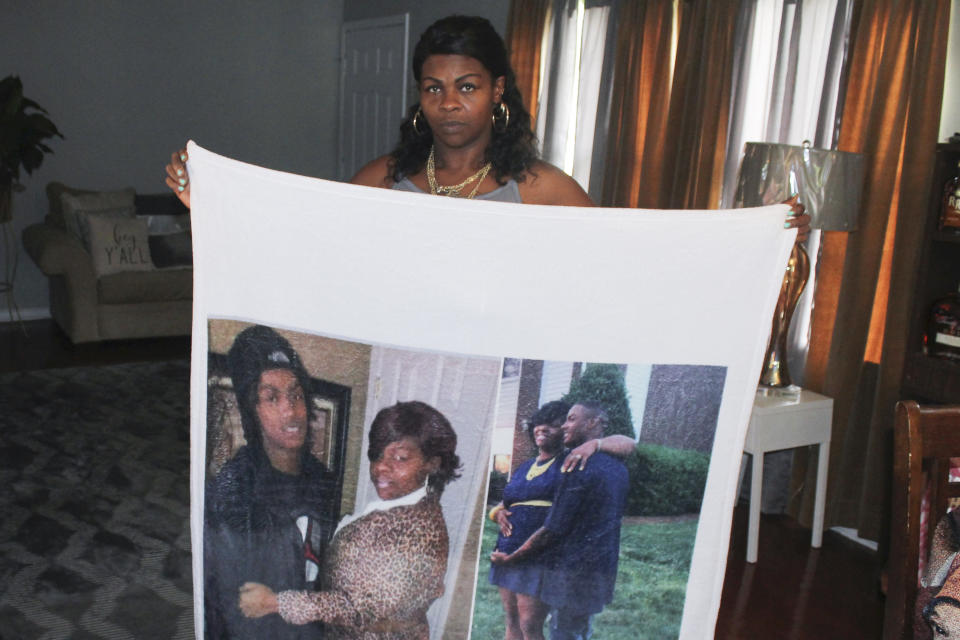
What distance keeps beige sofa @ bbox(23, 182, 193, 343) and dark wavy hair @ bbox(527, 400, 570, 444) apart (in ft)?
16.0

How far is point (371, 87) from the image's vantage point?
682 cm

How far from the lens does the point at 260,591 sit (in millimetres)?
987

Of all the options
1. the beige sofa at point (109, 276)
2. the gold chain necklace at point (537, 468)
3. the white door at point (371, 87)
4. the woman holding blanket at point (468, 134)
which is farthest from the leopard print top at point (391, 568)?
the white door at point (371, 87)

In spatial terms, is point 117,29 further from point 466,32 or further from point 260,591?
point 260,591

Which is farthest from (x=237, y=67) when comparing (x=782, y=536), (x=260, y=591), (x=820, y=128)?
(x=260, y=591)

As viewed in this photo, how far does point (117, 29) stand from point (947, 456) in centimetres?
632

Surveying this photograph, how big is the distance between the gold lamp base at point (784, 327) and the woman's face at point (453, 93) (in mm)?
1764

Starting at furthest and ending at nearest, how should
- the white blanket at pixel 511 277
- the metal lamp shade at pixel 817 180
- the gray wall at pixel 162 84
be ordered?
the gray wall at pixel 162 84 → the metal lamp shade at pixel 817 180 → the white blanket at pixel 511 277

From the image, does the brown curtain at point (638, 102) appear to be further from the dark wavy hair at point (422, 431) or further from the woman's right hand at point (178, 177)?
the dark wavy hair at point (422, 431)

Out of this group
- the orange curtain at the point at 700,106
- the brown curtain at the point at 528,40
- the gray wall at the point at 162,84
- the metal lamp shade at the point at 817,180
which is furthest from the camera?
the gray wall at the point at 162,84

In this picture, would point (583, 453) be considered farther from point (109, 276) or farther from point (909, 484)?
point (109, 276)

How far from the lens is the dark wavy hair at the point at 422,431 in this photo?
924 mm

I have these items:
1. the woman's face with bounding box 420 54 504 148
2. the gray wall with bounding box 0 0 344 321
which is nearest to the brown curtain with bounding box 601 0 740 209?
the woman's face with bounding box 420 54 504 148

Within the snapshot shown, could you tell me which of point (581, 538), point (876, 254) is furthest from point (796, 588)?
point (581, 538)
